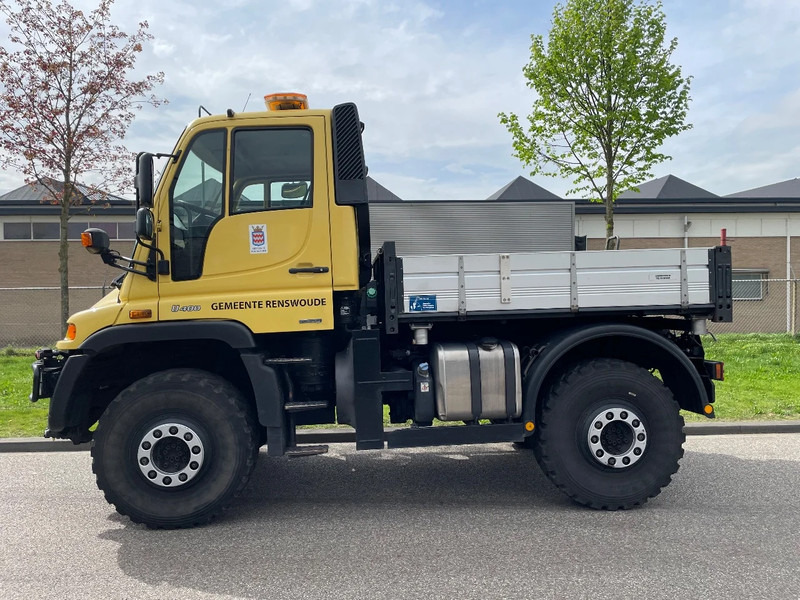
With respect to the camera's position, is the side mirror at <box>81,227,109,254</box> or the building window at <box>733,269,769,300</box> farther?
the building window at <box>733,269,769,300</box>

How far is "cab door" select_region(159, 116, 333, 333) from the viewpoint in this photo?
14.7ft

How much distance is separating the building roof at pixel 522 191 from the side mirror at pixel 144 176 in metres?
21.8

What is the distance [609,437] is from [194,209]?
3.48 metres

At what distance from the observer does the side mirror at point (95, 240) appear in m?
4.19

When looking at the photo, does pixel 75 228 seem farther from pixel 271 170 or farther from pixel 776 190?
pixel 776 190

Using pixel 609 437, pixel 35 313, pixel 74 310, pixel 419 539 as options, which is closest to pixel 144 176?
pixel 419 539

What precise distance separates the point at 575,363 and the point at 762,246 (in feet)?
69.8

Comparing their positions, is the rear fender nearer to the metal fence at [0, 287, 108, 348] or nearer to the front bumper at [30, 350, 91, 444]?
the front bumper at [30, 350, 91, 444]

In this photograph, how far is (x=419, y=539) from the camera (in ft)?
13.5

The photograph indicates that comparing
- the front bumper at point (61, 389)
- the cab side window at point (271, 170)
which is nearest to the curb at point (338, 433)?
the front bumper at point (61, 389)

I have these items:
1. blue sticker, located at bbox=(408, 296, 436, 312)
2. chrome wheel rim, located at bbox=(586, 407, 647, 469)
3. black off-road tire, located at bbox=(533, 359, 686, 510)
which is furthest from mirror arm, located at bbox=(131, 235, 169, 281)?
chrome wheel rim, located at bbox=(586, 407, 647, 469)

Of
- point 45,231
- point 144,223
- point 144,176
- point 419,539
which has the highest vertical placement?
point 45,231

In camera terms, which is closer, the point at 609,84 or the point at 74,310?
the point at 609,84

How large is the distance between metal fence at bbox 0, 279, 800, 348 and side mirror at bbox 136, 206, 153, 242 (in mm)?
16786
